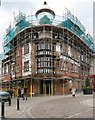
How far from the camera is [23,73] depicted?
3684 cm

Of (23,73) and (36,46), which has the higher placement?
(36,46)

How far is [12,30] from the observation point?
135 ft

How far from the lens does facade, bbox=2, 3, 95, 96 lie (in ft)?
115

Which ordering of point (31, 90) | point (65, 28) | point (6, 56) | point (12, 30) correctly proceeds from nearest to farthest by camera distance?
point (31, 90)
point (65, 28)
point (12, 30)
point (6, 56)

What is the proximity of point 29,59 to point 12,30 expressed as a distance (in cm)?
797

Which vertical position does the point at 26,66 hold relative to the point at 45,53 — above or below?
below

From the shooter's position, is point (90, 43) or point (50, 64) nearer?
point (50, 64)

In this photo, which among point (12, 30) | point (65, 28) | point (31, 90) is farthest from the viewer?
point (12, 30)

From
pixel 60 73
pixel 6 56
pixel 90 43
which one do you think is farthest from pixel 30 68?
pixel 90 43

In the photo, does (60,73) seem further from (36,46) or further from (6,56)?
(6,56)

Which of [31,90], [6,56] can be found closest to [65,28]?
[31,90]

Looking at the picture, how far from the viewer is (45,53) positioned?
35375mm

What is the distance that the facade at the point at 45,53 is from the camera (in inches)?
1384

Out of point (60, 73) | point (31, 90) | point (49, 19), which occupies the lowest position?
point (31, 90)
